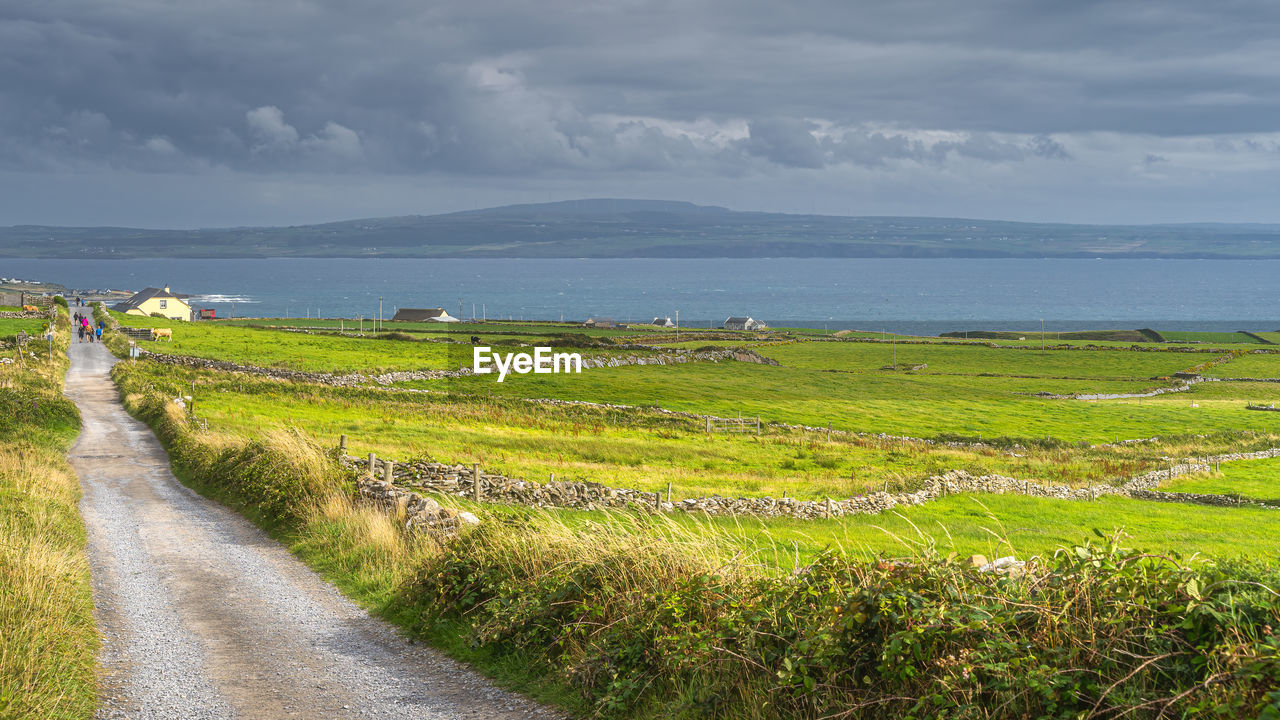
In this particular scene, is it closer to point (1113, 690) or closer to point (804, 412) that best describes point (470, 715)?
point (1113, 690)

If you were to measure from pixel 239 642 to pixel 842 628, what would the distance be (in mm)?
7856

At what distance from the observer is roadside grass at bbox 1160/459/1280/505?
41.7m

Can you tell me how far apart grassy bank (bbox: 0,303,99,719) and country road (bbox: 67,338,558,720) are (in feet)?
1.17

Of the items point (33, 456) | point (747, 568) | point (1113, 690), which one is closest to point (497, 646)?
point (747, 568)

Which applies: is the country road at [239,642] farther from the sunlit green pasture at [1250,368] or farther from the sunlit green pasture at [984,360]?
the sunlit green pasture at [1250,368]

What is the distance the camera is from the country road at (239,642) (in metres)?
10.2

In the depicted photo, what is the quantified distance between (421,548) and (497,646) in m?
4.29

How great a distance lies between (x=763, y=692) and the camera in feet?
28.2

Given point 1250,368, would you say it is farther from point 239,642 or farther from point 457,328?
point 239,642

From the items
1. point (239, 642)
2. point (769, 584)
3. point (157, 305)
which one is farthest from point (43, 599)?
point (157, 305)

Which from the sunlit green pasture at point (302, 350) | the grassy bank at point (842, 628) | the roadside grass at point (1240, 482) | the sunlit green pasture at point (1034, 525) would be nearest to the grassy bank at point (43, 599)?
the grassy bank at point (842, 628)

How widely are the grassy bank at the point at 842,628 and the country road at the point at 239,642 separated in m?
0.65

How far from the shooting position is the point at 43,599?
38.5 ft

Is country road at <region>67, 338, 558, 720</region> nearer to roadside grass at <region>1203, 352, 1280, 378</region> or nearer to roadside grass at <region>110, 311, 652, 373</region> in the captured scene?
roadside grass at <region>110, 311, 652, 373</region>
